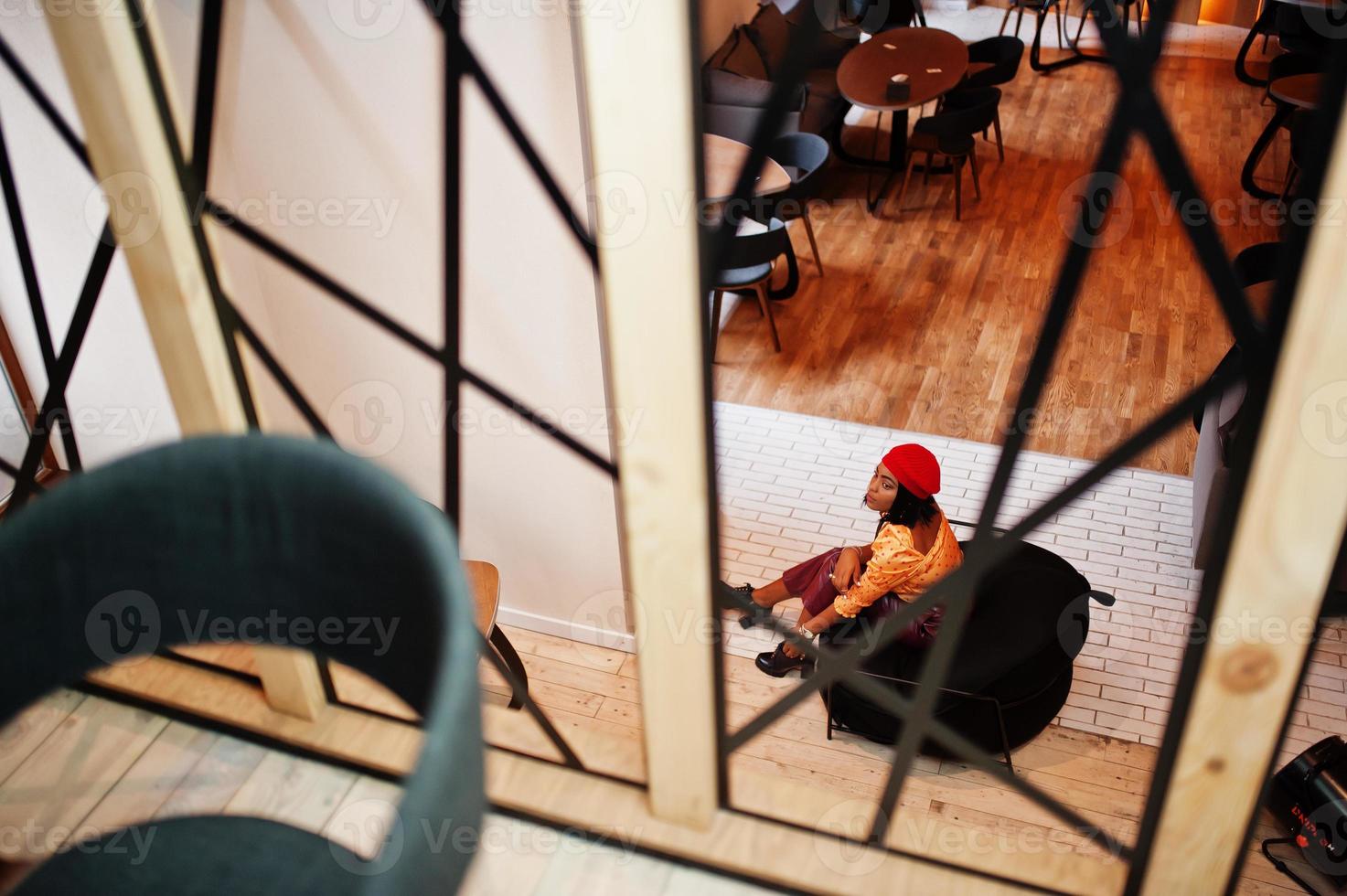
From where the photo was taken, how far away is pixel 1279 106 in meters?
6.99

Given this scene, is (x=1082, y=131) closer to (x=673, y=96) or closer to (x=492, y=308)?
(x=492, y=308)

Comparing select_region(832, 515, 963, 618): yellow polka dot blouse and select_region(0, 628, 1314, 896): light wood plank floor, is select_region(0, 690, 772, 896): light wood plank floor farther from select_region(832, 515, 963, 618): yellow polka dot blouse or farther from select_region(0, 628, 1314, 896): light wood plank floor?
select_region(832, 515, 963, 618): yellow polka dot blouse

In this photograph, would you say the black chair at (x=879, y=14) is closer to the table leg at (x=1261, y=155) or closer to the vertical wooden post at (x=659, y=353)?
the table leg at (x=1261, y=155)

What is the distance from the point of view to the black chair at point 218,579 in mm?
970

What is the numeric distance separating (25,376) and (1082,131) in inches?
278

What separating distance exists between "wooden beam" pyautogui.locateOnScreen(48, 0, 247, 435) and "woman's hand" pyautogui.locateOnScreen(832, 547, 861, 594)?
2.75 meters

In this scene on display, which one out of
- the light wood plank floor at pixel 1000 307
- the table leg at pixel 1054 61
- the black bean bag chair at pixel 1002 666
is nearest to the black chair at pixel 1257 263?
the light wood plank floor at pixel 1000 307

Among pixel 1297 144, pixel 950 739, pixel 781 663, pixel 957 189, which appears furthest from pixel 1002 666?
pixel 1297 144

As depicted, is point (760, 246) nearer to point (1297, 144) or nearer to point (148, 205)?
point (1297, 144)

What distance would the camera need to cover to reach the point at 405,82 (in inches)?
134

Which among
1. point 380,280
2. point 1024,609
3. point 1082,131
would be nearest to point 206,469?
point 380,280

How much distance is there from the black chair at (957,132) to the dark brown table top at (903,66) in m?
0.19

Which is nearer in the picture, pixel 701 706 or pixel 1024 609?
pixel 701 706

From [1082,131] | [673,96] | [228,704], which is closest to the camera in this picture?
[673,96]
